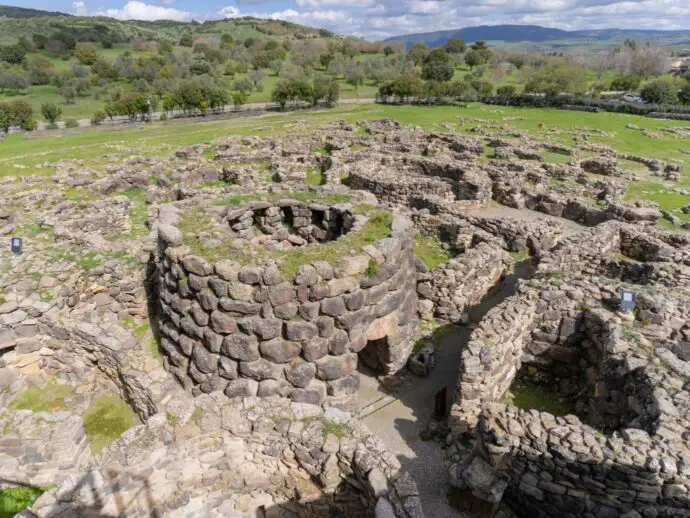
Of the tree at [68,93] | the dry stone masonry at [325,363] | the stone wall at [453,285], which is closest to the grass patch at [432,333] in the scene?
the dry stone masonry at [325,363]

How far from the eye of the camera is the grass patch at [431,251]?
1945cm

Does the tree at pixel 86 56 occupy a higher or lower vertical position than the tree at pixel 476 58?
higher

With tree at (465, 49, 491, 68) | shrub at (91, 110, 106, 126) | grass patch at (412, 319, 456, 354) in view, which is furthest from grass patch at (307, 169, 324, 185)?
tree at (465, 49, 491, 68)

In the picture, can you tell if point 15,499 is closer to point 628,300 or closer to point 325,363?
point 325,363

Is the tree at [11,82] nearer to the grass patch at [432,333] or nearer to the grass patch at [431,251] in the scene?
the grass patch at [431,251]

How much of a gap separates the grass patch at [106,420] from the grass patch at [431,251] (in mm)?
12169

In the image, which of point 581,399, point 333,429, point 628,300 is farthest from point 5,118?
point 628,300

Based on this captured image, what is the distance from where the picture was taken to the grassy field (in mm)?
34938

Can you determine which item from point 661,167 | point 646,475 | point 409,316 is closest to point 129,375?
point 409,316

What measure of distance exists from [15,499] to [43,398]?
15.5ft

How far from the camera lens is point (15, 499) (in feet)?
27.1

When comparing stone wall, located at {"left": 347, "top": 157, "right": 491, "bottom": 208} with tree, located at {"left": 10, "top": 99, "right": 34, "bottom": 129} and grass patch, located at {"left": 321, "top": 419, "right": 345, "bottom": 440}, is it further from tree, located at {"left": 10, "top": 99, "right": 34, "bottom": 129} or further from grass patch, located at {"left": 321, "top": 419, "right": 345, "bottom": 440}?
tree, located at {"left": 10, "top": 99, "right": 34, "bottom": 129}

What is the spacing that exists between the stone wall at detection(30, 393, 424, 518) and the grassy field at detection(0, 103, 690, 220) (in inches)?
1040

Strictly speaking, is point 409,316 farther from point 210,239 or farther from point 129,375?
point 129,375
